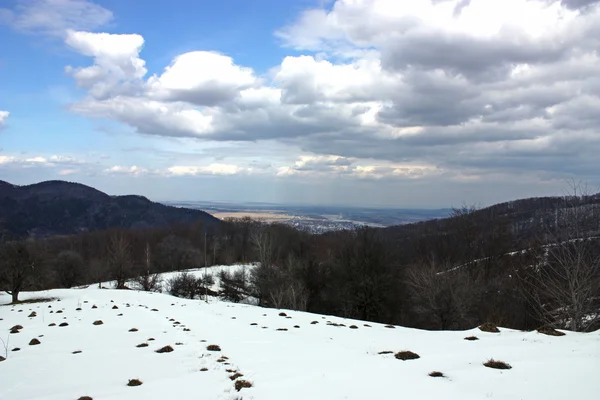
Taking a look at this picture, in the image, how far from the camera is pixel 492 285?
39.2m

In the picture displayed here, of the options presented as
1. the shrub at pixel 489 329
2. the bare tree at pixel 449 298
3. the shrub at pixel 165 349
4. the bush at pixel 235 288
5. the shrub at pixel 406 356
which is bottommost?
the bush at pixel 235 288

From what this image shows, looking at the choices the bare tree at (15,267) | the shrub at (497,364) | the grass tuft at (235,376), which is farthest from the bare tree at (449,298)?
the bare tree at (15,267)

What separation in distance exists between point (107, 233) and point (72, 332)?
398ft

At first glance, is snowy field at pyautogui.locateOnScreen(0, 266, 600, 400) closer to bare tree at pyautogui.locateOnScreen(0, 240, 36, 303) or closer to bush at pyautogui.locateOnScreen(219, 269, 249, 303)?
bare tree at pyautogui.locateOnScreen(0, 240, 36, 303)

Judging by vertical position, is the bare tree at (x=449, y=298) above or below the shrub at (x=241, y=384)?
below

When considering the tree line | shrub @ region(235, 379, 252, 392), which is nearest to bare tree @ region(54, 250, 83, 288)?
the tree line

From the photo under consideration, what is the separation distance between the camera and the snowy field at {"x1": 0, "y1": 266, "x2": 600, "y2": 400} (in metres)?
8.09

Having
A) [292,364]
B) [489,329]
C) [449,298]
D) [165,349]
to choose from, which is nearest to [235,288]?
[449,298]

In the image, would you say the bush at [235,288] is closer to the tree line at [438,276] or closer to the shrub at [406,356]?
the tree line at [438,276]

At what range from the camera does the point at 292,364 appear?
11.5 meters

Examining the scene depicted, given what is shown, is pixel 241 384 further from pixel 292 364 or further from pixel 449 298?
pixel 449 298

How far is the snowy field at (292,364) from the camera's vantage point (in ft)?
26.6

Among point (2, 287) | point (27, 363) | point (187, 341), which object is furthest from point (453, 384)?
A: point (2, 287)

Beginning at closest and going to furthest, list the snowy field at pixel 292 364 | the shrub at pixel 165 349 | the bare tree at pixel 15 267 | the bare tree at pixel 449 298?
the snowy field at pixel 292 364
the shrub at pixel 165 349
the bare tree at pixel 449 298
the bare tree at pixel 15 267
